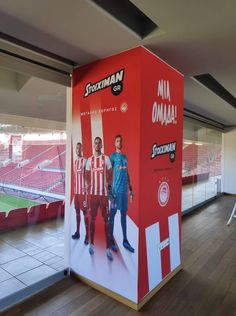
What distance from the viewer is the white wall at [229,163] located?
8.99 metres

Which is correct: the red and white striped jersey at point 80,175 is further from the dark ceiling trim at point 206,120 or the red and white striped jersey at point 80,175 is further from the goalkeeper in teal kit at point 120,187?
the dark ceiling trim at point 206,120

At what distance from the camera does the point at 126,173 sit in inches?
98.5

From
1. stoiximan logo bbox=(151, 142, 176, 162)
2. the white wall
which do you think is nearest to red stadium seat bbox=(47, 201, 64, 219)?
stoiximan logo bbox=(151, 142, 176, 162)

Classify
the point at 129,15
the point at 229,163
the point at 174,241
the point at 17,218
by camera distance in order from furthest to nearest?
the point at 229,163, the point at 17,218, the point at 174,241, the point at 129,15

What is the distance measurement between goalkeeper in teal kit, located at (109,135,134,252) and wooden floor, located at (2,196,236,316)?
1.98 ft

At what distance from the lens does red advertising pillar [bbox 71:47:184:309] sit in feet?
8.02

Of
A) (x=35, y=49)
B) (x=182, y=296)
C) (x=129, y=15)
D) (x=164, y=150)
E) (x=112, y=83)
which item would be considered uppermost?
(x=129, y=15)

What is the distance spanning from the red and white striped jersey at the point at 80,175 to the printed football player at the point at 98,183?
78 millimetres

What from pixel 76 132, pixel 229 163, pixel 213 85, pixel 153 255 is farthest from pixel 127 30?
Answer: pixel 229 163

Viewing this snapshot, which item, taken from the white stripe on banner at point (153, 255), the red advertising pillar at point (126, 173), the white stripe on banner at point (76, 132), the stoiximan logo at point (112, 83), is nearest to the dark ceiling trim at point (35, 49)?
the red advertising pillar at point (126, 173)

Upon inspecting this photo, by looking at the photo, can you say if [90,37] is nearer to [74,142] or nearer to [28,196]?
[74,142]

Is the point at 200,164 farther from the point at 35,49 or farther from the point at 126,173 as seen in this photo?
the point at 35,49

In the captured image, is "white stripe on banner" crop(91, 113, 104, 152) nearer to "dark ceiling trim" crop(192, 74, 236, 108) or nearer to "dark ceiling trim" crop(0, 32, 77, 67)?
"dark ceiling trim" crop(0, 32, 77, 67)

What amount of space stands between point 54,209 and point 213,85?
3.84 meters
